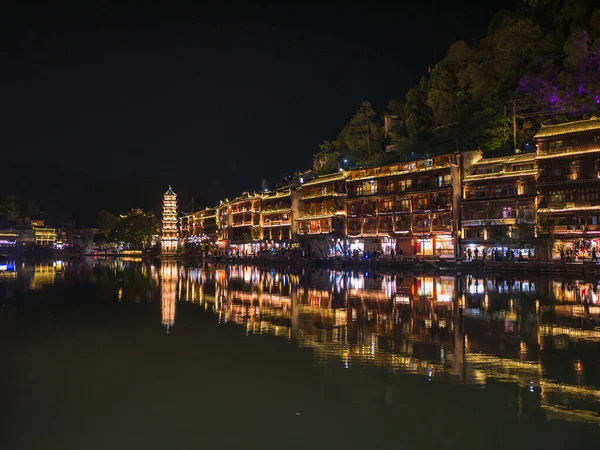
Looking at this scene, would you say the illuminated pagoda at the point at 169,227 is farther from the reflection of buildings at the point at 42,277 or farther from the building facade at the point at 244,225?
the reflection of buildings at the point at 42,277

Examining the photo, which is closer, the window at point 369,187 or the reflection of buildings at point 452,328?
the reflection of buildings at point 452,328

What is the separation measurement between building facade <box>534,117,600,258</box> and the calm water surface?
27.0 metres

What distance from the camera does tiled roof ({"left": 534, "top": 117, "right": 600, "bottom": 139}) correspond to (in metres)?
44.0

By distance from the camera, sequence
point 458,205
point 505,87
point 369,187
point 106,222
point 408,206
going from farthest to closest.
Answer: point 106,222, point 505,87, point 369,187, point 408,206, point 458,205

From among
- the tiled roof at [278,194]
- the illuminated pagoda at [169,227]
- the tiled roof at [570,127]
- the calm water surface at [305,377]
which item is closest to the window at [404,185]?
the tiled roof at [570,127]

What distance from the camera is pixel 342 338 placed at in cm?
1433

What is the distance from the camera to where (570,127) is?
4556 centimetres

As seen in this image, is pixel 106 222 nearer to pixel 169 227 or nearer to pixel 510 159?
pixel 169 227

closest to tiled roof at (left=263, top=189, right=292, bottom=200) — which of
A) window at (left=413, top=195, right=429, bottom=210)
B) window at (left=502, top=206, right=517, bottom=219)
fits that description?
window at (left=413, top=195, right=429, bottom=210)

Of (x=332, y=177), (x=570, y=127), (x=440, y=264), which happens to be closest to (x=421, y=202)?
(x=440, y=264)

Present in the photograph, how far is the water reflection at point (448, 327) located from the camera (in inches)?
406

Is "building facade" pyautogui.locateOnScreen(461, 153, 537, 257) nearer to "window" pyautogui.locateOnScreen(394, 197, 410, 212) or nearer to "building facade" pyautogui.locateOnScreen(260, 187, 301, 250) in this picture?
"window" pyautogui.locateOnScreen(394, 197, 410, 212)

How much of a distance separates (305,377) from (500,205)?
1826 inches

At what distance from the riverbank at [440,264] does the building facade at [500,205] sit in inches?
199
